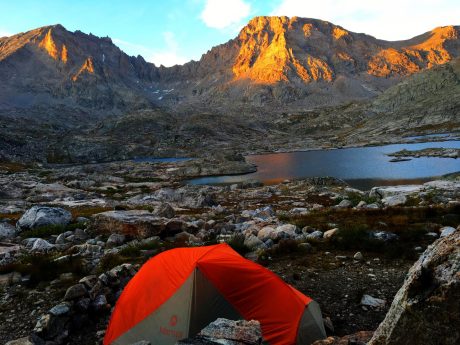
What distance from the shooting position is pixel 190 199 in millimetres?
51250

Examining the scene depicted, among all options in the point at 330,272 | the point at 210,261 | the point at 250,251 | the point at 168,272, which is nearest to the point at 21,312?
the point at 168,272

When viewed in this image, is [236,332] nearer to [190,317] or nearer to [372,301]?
[190,317]

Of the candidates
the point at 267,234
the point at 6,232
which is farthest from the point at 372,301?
the point at 6,232

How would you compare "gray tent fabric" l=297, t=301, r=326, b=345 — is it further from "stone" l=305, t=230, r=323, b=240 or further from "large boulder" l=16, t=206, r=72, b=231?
"large boulder" l=16, t=206, r=72, b=231

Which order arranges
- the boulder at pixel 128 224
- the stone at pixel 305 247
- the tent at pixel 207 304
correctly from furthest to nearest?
the boulder at pixel 128 224, the stone at pixel 305 247, the tent at pixel 207 304

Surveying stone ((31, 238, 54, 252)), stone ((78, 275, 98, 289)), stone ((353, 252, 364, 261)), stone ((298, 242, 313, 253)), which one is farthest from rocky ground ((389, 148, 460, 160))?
stone ((78, 275, 98, 289))

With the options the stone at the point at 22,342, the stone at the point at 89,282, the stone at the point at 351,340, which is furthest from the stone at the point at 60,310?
the stone at the point at 351,340

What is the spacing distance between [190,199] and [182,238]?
103 feet

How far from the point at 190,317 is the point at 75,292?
4.24 meters

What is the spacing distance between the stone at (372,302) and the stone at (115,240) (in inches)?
525

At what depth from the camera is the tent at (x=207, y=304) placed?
907cm

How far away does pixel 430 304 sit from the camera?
4.19m

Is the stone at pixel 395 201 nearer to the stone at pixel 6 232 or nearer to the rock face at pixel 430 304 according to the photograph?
the rock face at pixel 430 304

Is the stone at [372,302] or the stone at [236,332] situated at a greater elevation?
the stone at [236,332]
